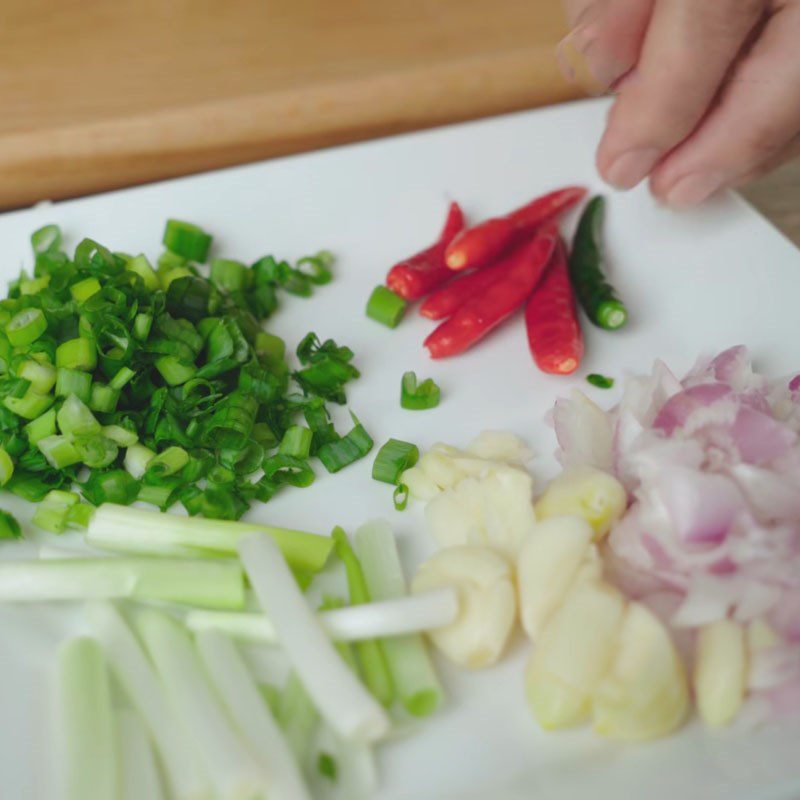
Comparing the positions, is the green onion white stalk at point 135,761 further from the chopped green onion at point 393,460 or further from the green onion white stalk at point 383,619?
the chopped green onion at point 393,460

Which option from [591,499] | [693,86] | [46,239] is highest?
[46,239]

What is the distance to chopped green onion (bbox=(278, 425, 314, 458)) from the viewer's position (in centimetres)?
203

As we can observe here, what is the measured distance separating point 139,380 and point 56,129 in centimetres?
119

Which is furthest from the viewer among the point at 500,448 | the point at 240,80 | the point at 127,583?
the point at 240,80

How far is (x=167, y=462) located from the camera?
199 centimetres

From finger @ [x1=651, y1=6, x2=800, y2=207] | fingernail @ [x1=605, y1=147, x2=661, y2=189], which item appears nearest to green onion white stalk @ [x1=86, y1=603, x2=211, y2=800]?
fingernail @ [x1=605, y1=147, x2=661, y2=189]

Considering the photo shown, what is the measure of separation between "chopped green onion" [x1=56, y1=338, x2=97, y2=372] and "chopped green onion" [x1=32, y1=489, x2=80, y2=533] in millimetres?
249

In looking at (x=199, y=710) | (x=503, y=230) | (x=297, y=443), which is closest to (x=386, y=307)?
(x=503, y=230)

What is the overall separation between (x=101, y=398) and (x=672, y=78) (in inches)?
51.6

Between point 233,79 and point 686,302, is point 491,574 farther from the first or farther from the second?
point 233,79

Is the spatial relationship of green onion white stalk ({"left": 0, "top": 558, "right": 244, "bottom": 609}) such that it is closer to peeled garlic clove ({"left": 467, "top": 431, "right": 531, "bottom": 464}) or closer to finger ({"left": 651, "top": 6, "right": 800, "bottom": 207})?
peeled garlic clove ({"left": 467, "top": 431, "right": 531, "bottom": 464})

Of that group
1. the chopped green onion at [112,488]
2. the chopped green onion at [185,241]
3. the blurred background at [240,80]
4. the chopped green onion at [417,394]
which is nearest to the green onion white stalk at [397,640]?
the chopped green onion at [417,394]

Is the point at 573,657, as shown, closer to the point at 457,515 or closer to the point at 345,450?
the point at 457,515

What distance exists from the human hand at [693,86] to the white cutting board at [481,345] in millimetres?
163
